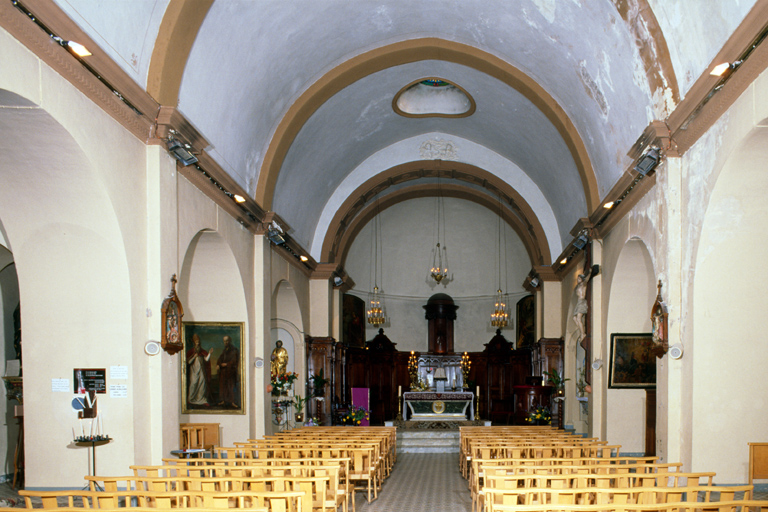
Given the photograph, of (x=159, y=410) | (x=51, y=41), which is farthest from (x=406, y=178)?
(x=51, y=41)

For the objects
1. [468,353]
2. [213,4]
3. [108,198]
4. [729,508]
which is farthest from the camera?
[468,353]

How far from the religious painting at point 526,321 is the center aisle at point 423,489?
27.3 ft

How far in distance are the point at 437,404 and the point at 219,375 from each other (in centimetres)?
925

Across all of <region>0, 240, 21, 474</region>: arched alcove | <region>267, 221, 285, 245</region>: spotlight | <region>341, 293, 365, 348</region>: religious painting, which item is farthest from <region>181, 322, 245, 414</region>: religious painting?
<region>341, 293, 365, 348</region>: religious painting

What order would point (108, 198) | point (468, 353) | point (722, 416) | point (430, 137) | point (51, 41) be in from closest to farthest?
point (51, 41) → point (108, 198) → point (722, 416) → point (430, 137) → point (468, 353)

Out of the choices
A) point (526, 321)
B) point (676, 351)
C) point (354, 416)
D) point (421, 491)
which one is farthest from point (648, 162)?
point (526, 321)

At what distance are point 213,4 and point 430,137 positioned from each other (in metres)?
11.1

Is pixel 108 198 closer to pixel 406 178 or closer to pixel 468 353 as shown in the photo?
pixel 406 178

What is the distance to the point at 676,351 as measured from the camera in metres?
9.24

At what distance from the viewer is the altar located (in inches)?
824

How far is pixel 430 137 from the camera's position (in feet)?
66.3

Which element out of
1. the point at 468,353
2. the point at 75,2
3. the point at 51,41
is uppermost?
the point at 75,2

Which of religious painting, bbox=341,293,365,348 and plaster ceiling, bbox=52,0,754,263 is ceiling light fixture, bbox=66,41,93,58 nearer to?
plaster ceiling, bbox=52,0,754,263

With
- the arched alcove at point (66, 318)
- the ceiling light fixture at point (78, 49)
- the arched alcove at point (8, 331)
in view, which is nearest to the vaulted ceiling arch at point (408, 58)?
the arched alcove at point (8, 331)
